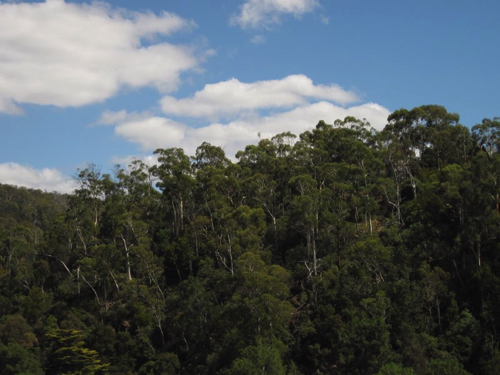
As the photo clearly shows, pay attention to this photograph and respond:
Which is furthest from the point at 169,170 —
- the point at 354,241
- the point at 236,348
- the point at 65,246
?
the point at 236,348

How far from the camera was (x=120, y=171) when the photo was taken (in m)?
71.2

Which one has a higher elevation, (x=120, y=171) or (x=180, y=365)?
(x=120, y=171)

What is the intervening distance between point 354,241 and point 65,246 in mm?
34511

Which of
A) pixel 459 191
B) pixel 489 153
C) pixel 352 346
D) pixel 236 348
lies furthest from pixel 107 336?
pixel 489 153

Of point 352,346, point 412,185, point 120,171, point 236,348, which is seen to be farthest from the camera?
point 120,171

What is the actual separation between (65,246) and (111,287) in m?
10.3

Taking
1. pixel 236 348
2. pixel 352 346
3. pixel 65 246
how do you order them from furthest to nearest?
pixel 65 246 → pixel 236 348 → pixel 352 346

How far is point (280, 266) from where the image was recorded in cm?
4831

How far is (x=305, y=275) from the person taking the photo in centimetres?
4947

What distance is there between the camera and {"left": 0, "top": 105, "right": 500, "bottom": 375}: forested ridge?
38.0m

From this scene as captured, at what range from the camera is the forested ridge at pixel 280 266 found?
37969 mm

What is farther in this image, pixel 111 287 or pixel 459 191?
pixel 111 287

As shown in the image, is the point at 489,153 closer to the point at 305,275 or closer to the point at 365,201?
the point at 365,201

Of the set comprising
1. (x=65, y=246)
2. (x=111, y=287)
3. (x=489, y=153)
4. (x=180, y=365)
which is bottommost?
(x=180, y=365)
